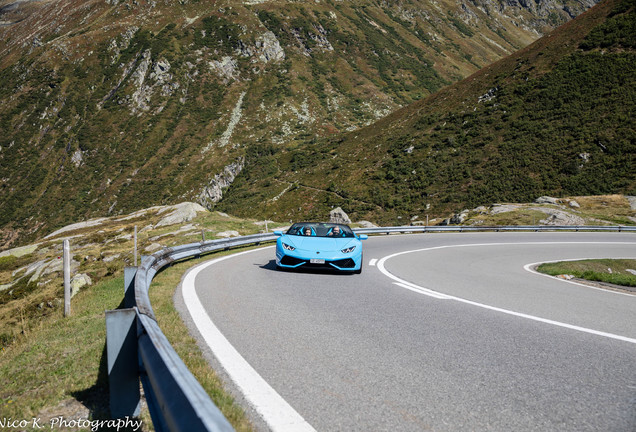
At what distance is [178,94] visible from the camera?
4488 inches

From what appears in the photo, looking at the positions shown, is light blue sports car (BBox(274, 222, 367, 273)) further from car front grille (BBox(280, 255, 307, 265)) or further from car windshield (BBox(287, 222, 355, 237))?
car windshield (BBox(287, 222, 355, 237))

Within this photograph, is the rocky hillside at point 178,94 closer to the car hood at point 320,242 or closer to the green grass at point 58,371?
the car hood at point 320,242

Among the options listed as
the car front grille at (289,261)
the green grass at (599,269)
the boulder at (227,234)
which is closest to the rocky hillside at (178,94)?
the boulder at (227,234)

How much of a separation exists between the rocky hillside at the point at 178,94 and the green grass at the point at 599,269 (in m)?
67.0

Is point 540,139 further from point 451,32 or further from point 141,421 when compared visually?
point 451,32

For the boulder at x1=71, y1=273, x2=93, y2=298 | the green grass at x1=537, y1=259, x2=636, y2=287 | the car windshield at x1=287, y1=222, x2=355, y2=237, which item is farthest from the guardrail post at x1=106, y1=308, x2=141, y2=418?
the green grass at x1=537, y1=259, x2=636, y2=287

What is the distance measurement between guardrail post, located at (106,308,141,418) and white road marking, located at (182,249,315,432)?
0.76 metres

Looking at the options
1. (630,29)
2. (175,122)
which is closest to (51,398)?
(630,29)

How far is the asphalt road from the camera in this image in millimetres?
2582

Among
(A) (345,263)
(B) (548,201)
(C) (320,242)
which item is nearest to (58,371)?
(A) (345,263)

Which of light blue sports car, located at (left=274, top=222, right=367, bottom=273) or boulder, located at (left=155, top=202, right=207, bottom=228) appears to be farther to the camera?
boulder, located at (left=155, top=202, right=207, bottom=228)

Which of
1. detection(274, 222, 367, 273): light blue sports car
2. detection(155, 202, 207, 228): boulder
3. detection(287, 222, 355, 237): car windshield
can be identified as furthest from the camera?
detection(155, 202, 207, 228): boulder

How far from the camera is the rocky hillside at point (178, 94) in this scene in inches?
3538

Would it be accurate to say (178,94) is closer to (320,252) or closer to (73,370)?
(320,252)
